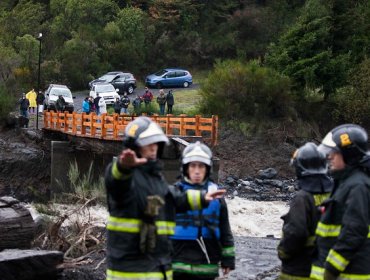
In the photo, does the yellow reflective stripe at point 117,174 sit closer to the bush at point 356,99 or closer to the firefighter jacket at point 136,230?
the firefighter jacket at point 136,230

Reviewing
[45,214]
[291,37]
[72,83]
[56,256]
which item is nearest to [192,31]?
[72,83]

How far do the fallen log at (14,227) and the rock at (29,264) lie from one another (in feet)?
2.69

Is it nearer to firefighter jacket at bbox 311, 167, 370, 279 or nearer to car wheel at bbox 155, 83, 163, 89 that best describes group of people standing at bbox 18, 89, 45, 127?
car wheel at bbox 155, 83, 163, 89

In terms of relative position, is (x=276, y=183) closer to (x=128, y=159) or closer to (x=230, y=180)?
(x=230, y=180)

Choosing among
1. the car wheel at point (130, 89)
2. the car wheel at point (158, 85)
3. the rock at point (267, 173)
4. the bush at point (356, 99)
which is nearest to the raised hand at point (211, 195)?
the rock at point (267, 173)

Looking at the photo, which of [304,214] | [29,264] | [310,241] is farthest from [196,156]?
[29,264]

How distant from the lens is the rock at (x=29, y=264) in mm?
9188

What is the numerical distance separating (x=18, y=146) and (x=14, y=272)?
2401cm

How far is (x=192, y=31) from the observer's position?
56.9m

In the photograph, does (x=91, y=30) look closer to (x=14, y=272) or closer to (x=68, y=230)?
(x=68, y=230)

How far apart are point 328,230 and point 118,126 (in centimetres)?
2217

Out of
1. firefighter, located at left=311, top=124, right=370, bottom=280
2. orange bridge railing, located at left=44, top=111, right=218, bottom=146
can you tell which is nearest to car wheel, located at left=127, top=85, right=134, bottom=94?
orange bridge railing, located at left=44, top=111, right=218, bottom=146

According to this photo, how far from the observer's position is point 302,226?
6070 millimetres

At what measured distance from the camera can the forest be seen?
3609 cm
